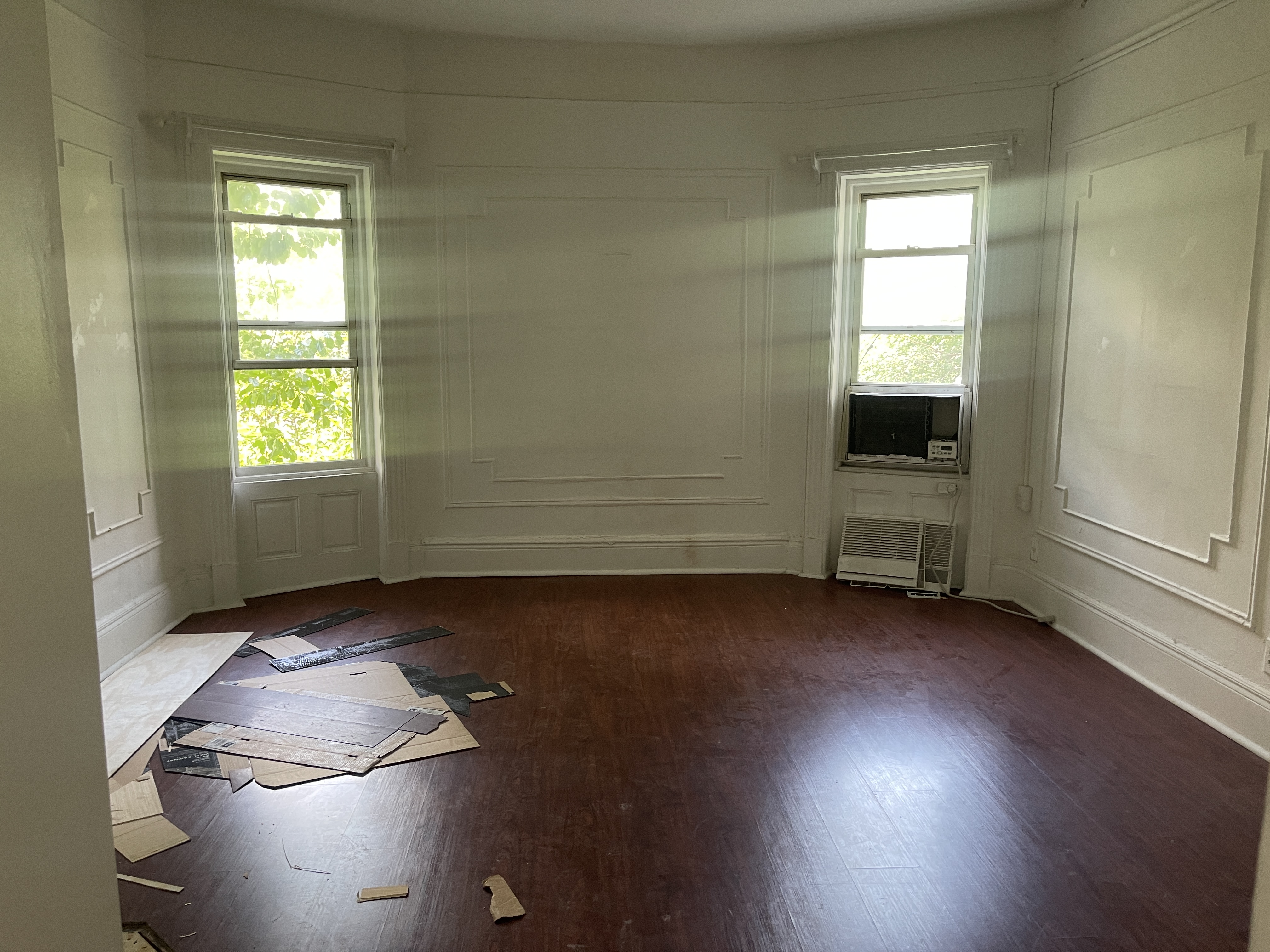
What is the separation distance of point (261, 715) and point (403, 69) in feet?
12.5

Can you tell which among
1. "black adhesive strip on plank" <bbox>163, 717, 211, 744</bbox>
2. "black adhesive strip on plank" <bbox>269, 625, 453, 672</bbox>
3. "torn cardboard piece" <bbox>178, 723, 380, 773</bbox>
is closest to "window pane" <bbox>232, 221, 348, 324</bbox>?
"black adhesive strip on plank" <bbox>269, 625, 453, 672</bbox>

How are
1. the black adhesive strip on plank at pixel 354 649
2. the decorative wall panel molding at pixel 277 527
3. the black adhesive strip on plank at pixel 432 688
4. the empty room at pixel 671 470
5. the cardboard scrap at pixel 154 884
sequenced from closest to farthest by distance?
the cardboard scrap at pixel 154 884
the empty room at pixel 671 470
the black adhesive strip on plank at pixel 432 688
the black adhesive strip on plank at pixel 354 649
the decorative wall panel molding at pixel 277 527

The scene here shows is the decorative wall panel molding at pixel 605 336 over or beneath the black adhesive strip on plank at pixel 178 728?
over

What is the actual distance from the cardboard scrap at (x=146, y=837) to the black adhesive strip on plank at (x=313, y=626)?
5.06 ft

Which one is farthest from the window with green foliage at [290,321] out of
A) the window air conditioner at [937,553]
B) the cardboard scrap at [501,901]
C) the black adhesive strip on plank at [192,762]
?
the window air conditioner at [937,553]

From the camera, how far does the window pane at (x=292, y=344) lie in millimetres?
5188

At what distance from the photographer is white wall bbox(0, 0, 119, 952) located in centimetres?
98

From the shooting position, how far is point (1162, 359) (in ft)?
13.1

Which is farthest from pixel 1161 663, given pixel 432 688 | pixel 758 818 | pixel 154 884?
pixel 154 884

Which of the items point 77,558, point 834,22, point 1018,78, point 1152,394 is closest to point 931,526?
point 1152,394

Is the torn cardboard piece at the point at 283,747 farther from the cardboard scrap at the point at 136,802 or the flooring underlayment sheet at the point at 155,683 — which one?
the cardboard scrap at the point at 136,802

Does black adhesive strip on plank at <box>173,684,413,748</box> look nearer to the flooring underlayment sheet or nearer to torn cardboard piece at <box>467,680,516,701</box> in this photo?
the flooring underlayment sheet

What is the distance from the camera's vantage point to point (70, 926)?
1114 millimetres

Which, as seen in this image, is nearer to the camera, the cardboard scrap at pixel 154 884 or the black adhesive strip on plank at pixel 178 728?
the cardboard scrap at pixel 154 884
